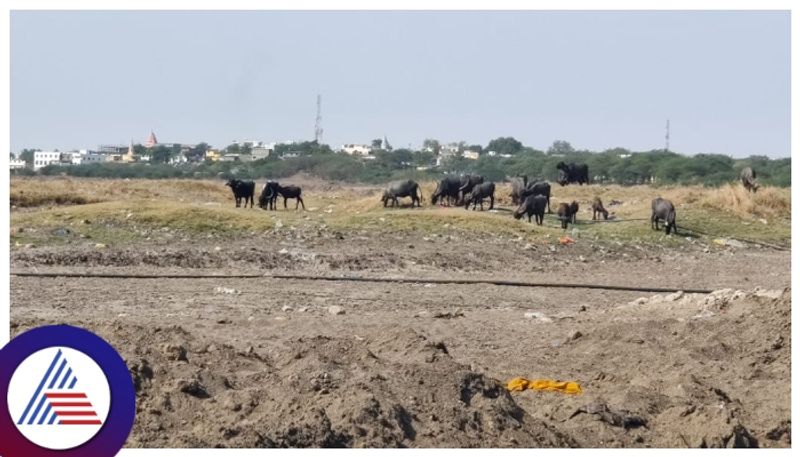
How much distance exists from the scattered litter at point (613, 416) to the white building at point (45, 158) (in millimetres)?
59879

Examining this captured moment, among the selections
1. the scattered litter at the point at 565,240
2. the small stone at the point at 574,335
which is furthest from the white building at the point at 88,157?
the small stone at the point at 574,335

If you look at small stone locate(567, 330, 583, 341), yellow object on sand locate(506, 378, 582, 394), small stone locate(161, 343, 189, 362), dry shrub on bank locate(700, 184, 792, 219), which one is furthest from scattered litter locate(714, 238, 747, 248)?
small stone locate(161, 343, 189, 362)

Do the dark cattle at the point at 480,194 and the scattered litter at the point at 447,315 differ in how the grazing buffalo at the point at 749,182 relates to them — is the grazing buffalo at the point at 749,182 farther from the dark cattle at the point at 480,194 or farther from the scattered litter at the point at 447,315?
the scattered litter at the point at 447,315

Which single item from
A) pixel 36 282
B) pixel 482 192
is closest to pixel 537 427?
pixel 36 282

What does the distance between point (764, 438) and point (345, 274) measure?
30.3 feet

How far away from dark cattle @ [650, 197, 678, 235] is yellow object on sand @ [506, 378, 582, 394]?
13.7 m

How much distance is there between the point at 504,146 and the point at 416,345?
74.8 metres

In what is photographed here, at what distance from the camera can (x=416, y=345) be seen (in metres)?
9.97

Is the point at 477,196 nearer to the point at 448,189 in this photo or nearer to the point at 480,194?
the point at 480,194

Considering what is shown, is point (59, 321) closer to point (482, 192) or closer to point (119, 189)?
point (482, 192)

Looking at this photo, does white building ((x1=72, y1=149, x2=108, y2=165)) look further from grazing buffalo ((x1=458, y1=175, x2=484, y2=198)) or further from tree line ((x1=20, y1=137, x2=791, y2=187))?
grazing buffalo ((x1=458, y1=175, x2=484, y2=198))

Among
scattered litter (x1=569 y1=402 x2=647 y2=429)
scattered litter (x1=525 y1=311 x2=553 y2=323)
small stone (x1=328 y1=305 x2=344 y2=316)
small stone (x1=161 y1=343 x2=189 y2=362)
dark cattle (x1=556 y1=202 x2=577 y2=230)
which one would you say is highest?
dark cattle (x1=556 y1=202 x2=577 y2=230)

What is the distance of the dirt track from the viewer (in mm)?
7703

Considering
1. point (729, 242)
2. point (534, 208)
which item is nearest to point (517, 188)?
point (534, 208)
